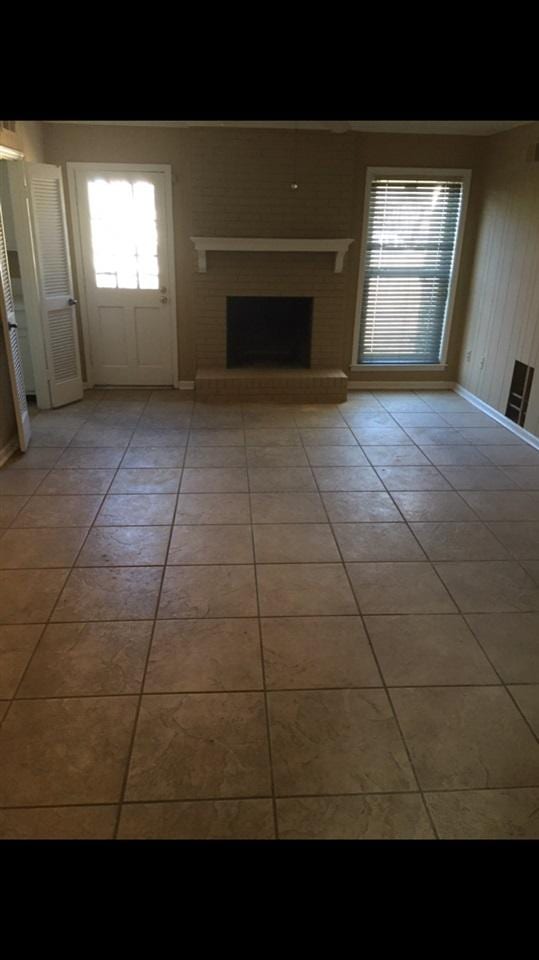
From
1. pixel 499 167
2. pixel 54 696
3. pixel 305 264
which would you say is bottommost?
pixel 54 696

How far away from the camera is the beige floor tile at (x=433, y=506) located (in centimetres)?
354

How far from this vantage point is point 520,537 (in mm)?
3318

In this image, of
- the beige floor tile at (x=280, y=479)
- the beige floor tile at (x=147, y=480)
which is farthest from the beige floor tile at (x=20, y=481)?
the beige floor tile at (x=280, y=479)

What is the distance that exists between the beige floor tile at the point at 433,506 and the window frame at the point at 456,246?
8.76ft

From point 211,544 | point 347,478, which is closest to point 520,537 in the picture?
point 347,478

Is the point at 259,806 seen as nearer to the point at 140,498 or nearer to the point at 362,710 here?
the point at 362,710

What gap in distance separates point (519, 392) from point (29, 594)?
4026mm

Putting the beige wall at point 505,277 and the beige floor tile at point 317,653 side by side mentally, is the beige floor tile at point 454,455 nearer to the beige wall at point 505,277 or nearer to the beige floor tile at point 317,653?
the beige wall at point 505,277

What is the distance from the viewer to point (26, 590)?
2.76m

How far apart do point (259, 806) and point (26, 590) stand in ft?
4.98

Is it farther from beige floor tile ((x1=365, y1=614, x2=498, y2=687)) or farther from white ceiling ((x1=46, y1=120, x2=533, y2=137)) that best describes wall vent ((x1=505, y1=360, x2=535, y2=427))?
beige floor tile ((x1=365, y1=614, x2=498, y2=687))

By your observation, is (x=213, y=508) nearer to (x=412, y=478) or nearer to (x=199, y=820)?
(x=412, y=478)

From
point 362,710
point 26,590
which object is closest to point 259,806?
point 362,710
